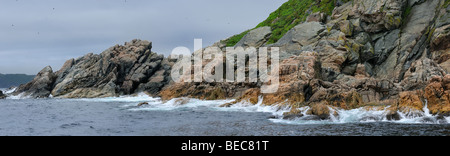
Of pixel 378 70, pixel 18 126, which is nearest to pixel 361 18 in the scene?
pixel 378 70

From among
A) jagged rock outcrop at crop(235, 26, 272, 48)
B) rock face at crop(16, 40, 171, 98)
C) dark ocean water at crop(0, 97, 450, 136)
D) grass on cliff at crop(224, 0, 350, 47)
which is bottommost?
dark ocean water at crop(0, 97, 450, 136)

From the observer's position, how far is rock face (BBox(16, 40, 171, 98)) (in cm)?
8312

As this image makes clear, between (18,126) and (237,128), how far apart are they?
2120 centimetres

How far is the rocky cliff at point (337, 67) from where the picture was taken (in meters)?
38.0

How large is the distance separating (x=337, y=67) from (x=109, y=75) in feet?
184

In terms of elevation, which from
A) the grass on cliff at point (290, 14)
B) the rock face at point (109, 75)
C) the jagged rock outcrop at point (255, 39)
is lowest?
Answer: the rock face at point (109, 75)

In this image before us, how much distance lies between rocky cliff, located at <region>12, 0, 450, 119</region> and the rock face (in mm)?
248

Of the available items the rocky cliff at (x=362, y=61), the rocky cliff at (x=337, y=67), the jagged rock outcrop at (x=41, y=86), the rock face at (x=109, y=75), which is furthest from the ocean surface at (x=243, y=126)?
the jagged rock outcrop at (x=41, y=86)

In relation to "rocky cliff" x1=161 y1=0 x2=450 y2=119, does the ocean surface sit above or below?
below

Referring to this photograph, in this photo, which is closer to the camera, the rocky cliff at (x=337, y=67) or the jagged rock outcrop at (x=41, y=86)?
the rocky cliff at (x=337, y=67)

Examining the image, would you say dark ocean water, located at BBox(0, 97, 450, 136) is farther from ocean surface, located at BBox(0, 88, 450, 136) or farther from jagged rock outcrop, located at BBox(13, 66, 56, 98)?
jagged rock outcrop, located at BBox(13, 66, 56, 98)

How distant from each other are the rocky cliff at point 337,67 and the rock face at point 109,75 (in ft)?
0.81

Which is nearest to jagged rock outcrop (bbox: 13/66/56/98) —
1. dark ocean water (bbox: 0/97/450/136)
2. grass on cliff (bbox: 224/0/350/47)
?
grass on cliff (bbox: 224/0/350/47)

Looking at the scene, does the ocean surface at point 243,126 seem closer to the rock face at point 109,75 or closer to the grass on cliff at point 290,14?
the rock face at point 109,75
